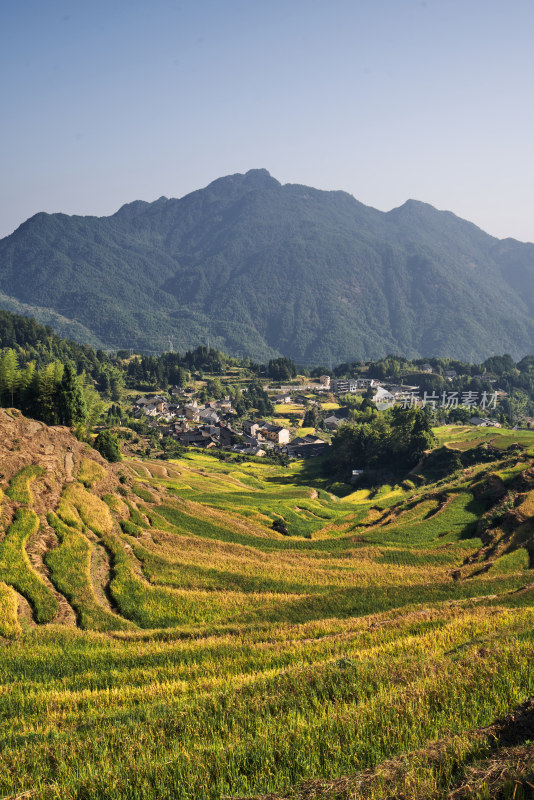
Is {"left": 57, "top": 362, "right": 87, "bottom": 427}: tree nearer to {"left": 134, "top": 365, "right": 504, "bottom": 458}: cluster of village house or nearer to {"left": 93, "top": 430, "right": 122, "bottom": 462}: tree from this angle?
{"left": 93, "top": 430, "right": 122, "bottom": 462}: tree

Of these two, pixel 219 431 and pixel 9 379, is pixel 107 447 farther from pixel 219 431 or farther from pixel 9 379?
pixel 219 431

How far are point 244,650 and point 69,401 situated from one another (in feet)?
150

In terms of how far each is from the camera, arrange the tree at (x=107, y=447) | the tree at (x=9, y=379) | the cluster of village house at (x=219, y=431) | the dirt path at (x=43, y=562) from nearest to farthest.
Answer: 1. the dirt path at (x=43, y=562)
2. the tree at (x=107, y=447)
3. the tree at (x=9, y=379)
4. the cluster of village house at (x=219, y=431)

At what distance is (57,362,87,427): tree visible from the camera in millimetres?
57219

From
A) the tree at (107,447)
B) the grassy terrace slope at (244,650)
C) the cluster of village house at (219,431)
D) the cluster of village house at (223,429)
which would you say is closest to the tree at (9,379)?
the tree at (107,447)

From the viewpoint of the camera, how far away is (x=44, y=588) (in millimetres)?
24609

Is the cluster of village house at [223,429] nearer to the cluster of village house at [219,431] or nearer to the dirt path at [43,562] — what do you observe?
the cluster of village house at [219,431]

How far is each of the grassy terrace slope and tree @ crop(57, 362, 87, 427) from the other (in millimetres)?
15418

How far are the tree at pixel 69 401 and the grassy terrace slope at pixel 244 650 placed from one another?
15418 millimetres

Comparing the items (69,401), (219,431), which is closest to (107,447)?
(69,401)

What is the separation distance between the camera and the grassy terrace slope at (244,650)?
820 centimetres

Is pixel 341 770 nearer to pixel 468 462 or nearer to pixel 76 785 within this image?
pixel 76 785

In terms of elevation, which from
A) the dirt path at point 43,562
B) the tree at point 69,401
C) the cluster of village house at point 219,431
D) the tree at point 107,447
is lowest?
the cluster of village house at point 219,431

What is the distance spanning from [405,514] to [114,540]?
34135mm
